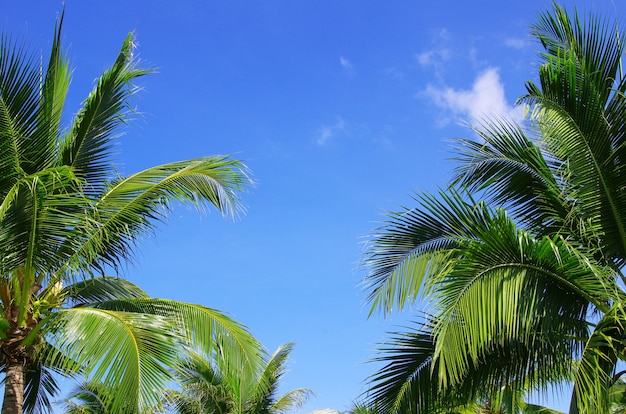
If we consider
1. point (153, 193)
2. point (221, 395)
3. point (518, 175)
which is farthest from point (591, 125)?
point (221, 395)

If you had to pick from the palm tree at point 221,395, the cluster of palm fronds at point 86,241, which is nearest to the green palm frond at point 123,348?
the cluster of palm fronds at point 86,241

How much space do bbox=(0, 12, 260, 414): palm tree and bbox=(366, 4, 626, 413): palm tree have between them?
2510mm

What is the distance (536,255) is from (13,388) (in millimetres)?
6459

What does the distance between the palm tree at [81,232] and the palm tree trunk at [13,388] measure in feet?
0.04

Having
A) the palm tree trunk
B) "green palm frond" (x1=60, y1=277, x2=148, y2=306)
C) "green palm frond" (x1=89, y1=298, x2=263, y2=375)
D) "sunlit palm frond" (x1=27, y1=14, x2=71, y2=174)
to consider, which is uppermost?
"sunlit palm frond" (x1=27, y1=14, x2=71, y2=174)

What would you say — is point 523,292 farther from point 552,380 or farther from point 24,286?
point 24,286

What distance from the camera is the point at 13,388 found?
Answer: 8578 mm

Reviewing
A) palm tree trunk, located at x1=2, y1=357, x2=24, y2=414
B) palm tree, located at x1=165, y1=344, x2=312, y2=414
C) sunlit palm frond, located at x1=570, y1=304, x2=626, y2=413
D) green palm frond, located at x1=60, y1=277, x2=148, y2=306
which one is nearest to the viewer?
sunlit palm frond, located at x1=570, y1=304, x2=626, y2=413

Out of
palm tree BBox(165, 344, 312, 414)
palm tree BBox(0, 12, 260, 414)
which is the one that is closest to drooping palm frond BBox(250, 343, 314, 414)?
palm tree BBox(165, 344, 312, 414)

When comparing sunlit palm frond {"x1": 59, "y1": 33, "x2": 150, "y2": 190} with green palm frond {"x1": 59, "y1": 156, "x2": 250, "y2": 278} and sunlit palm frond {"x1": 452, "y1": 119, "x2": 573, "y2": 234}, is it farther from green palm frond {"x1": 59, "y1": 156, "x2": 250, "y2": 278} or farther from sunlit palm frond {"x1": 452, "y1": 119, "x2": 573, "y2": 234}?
sunlit palm frond {"x1": 452, "y1": 119, "x2": 573, "y2": 234}

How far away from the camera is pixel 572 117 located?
801 centimetres

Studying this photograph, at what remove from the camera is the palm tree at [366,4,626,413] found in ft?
22.5

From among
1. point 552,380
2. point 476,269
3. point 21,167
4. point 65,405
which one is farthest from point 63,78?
point 65,405

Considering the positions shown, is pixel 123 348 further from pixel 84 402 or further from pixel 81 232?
pixel 84 402
